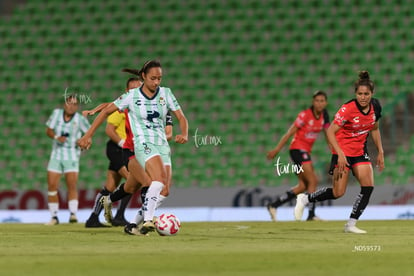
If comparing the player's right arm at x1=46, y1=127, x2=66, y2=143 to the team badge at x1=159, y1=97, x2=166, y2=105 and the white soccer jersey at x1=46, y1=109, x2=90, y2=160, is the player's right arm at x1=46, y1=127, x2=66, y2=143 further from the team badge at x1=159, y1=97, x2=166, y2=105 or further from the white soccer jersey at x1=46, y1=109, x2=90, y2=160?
the team badge at x1=159, y1=97, x2=166, y2=105

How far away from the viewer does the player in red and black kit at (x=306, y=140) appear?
1409 cm

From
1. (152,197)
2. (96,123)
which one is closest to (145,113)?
(96,123)

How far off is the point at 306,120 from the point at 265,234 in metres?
4.61

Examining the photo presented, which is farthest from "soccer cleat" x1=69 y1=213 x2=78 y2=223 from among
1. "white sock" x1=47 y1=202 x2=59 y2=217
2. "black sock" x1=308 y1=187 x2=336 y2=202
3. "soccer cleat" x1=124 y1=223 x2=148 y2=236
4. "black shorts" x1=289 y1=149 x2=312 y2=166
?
"soccer cleat" x1=124 y1=223 x2=148 y2=236

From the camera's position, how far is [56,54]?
20984 millimetres

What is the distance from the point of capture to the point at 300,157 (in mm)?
14297

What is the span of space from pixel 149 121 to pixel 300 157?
545 cm

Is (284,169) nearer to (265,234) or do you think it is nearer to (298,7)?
(298,7)

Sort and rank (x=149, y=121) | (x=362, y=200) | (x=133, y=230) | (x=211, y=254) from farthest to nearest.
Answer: (x=362, y=200) < (x=133, y=230) < (x=149, y=121) < (x=211, y=254)

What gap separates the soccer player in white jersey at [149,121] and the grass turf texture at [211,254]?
0.71 metres

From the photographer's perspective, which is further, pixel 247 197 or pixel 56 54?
pixel 56 54

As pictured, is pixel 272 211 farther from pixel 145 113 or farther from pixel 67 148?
pixel 145 113

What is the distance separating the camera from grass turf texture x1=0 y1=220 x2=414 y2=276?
6.05 metres

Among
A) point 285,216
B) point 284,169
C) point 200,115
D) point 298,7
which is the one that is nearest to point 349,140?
point 285,216
